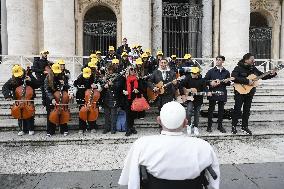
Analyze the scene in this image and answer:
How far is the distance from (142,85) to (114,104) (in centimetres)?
88

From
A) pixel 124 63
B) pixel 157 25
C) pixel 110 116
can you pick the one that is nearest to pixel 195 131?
pixel 110 116

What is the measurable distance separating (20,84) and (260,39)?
15.3m

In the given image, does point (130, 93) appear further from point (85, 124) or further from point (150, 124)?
point (85, 124)

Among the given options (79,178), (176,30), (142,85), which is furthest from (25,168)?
(176,30)

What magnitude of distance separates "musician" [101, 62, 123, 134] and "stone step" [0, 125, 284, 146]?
0.31 m

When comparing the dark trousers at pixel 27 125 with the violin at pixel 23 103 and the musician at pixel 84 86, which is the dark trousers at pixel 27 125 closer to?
the violin at pixel 23 103

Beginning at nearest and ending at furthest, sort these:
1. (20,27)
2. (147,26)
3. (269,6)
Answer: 1. (147,26)
2. (20,27)
3. (269,6)

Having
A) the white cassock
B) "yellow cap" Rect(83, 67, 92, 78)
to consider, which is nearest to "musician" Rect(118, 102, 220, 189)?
the white cassock

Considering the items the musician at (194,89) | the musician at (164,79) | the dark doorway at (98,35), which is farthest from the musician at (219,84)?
the dark doorway at (98,35)

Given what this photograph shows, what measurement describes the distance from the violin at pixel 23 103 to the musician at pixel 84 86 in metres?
1.16

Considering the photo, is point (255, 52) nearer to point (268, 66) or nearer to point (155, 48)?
point (268, 66)

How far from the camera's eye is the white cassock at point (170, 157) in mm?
2770

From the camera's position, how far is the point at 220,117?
9.34 meters

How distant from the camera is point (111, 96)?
9.09 m
